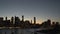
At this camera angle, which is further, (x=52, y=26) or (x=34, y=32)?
(x=34, y=32)

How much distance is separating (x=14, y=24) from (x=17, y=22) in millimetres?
154

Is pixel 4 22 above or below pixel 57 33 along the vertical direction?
above

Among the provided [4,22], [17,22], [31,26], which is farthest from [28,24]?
[4,22]

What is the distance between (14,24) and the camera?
482cm

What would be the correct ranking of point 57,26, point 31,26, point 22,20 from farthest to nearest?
point 22,20, point 31,26, point 57,26

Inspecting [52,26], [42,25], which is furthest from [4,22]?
[52,26]

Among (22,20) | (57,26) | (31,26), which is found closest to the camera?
(57,26)

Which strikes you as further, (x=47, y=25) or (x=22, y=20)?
(x=22, y=20)

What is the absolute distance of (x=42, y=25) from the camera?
3.93m

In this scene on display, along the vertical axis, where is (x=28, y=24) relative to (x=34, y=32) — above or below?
above

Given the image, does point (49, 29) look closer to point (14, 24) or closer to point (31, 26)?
point (31, 26)

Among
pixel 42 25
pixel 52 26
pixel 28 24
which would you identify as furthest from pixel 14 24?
pixel 52 26

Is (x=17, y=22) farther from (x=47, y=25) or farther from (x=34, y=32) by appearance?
(x=47, y=25)

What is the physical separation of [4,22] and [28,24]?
0.82m
